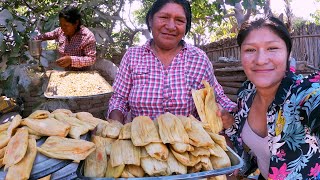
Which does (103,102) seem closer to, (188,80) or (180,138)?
(188,80)

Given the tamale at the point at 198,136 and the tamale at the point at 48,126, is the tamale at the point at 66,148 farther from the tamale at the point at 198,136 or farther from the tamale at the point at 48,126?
the tamale at the point at 198,136

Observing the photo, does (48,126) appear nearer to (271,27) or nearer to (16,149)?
(16,149)

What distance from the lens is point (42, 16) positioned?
494 centimetres

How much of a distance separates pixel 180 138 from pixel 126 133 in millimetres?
212

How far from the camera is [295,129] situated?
157 cm

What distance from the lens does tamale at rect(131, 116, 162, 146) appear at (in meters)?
1.14

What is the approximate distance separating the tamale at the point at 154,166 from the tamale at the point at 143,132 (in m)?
0.06

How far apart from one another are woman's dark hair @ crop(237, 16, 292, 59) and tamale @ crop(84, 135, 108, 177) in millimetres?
1016

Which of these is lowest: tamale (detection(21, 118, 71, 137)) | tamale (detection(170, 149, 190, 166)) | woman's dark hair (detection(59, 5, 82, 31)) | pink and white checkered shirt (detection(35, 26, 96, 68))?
tamale (detection(170, 149, 190, 166))

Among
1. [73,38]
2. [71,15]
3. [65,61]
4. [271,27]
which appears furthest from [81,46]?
[271,27]

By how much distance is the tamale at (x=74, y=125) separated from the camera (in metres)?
1.14

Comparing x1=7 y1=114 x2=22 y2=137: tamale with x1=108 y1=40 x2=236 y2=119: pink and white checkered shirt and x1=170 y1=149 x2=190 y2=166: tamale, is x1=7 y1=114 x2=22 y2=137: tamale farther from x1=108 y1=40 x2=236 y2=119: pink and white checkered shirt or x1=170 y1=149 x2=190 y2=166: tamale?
x1=108 y1=40 x2=236 y2=119: pink and white checkered shirt

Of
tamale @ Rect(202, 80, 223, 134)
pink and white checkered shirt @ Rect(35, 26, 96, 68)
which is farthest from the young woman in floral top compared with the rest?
pink and white checkered shirt @ Rect(35, 26, 96, 68)

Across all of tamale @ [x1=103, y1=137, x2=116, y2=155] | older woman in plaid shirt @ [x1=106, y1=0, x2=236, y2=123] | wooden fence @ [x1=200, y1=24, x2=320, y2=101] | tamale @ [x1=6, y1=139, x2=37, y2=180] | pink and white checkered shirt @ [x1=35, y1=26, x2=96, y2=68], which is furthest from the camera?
wooden fence @ [x1=200, y1=24, x2=320, y2=101]
